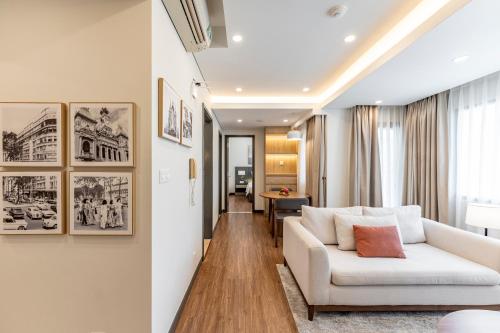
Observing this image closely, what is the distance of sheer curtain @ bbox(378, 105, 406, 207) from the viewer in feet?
14.1

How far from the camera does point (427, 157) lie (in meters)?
3.68

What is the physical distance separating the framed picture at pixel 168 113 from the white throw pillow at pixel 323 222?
173 cm

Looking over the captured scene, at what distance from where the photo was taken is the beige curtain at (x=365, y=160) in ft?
14.0

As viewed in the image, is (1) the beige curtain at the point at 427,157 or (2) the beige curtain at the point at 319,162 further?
(2) the beige curtain at the point at 319,162

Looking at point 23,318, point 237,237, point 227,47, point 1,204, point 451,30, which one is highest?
point 227,47

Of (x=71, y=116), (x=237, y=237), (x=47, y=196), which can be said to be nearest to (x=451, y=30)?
(x=71, y=116)

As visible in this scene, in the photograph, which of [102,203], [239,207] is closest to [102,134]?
[102,203]

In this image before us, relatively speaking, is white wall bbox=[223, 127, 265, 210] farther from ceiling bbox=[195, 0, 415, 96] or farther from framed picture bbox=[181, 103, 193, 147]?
framed picture bbox=[181, 103, 193, 147]

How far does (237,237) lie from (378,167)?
2.94 metres

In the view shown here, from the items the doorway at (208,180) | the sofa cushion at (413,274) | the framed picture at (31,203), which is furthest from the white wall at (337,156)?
the framed picture at (31,203)

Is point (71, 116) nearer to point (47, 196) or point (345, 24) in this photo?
point (47, 196)

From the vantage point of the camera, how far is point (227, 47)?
8.58 feet

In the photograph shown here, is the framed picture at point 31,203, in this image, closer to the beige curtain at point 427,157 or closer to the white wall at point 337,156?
the white wall at point 337,156

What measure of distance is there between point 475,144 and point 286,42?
2.84 meters
